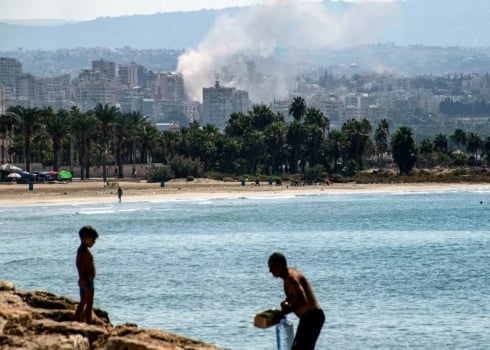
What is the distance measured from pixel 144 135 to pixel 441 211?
55.6 m

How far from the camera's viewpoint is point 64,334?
14922 mm

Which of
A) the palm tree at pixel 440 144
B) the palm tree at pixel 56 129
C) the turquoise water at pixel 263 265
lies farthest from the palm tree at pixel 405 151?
the turquoise water at pixel 263 265

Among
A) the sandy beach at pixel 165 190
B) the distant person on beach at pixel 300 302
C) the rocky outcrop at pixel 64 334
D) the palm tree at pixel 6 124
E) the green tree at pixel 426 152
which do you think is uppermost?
the palm tree at pixel 6 124

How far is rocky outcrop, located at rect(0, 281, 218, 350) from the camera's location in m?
13.7

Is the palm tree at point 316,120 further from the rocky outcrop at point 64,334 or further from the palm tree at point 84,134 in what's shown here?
the rocky outcrop at point 64,334

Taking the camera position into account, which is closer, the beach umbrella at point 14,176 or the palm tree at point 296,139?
the beach umbrella at point 14,176

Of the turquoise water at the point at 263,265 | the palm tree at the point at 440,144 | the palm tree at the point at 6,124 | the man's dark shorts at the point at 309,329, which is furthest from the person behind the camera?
the palm tree at the point at 440,144

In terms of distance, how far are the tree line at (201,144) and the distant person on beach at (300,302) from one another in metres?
105

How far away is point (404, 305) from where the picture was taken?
31625 mm

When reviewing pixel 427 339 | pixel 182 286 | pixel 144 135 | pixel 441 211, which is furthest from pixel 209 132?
pixel 427 339

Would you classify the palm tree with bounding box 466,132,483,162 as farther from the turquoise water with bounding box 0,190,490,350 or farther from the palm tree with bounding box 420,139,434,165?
the turquoise water with bounding box 0,190,490,350

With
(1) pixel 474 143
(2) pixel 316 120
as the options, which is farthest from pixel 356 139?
(1) pixel 474 143

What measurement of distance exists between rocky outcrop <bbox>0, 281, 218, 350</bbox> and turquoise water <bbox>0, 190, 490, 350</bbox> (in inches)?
326

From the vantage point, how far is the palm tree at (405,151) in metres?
129
